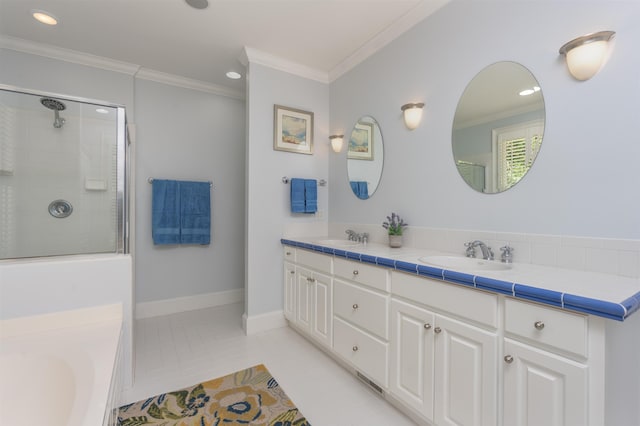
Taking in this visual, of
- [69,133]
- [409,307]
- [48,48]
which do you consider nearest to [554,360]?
[409,307]

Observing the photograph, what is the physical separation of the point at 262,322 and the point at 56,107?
7.80 ft

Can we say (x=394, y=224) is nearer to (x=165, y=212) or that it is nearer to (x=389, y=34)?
(x=389, y=34)

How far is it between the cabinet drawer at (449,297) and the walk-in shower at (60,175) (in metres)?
1.85

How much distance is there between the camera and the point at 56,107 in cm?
207

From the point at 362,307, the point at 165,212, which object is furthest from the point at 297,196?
the point at 165,212

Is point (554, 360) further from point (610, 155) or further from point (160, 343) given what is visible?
point (160, 343)

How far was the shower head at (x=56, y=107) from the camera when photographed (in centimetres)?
199

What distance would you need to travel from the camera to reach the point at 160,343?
2525 millimetres

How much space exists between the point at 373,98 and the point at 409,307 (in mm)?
1884

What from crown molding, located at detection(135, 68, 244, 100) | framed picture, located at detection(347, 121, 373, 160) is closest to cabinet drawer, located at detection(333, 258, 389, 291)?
framed picture, located at detection(347, 121, 373, 160)

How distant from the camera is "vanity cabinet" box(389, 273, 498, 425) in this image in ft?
3.92

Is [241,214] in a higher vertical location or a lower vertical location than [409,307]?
higher

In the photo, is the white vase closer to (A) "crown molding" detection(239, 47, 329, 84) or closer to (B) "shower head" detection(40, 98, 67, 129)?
(A) "crown molding" detection(239, 47, 329, 84)

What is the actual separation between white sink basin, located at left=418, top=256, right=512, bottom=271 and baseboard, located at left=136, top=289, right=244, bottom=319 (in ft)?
8.89
